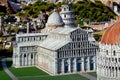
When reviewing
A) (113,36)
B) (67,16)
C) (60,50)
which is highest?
(67,16)

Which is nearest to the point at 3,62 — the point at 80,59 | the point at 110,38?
the point at 80,59

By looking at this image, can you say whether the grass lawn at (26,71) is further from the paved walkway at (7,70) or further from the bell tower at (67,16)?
Result: the bell tower at (67,16)

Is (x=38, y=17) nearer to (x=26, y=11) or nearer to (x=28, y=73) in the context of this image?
(x=26, y=11)

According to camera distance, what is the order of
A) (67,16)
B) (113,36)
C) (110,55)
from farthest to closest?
1. (67,16)
2. (113,36)
3. (110,55)

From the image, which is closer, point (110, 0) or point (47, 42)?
point (47, 42)

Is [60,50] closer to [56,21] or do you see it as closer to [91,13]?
[56,21]

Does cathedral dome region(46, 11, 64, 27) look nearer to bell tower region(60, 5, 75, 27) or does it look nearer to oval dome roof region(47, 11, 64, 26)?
oval dome roof region(47, 11, 64, 26)

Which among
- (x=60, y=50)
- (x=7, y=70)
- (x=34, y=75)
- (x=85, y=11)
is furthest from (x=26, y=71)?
(x=85, y=11)

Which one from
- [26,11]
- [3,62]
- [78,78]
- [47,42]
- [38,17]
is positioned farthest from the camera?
[26,11]

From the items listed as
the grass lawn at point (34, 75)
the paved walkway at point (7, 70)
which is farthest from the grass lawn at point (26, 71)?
the paved walkway at point (7, 70)
